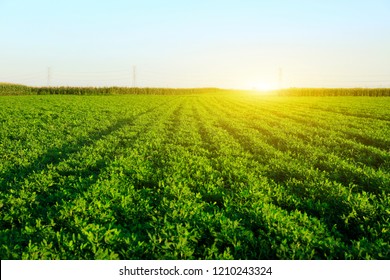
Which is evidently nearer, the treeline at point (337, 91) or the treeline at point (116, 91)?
the treeline at point (116, 91)

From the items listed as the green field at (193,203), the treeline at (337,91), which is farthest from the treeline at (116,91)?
the green field at (193,203)

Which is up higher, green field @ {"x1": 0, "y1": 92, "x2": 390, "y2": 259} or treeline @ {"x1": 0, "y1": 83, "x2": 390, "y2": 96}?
treeline @ {"x1": 0, "y1": 83, "x2": 390, "y2": 96}

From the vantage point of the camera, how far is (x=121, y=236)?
20.2 feet

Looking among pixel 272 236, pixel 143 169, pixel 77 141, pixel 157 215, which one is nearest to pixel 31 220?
pixel 157 215

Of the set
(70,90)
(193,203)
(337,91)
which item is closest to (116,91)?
(70,90)

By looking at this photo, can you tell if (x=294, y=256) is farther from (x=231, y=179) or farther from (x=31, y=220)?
(x=31, y=220)

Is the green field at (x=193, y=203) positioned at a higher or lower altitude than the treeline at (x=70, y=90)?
lower

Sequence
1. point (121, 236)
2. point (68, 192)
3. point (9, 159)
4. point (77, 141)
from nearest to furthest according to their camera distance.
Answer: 1. point (121, 236)
2. point (68, 192)
3. point (9, 159)
4. point (77, 141)

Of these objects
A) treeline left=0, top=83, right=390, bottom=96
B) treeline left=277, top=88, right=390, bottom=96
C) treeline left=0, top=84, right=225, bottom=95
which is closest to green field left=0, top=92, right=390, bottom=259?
treeline left=0, top=84, right=225, bottom=95

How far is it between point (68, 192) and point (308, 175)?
23.0 ft

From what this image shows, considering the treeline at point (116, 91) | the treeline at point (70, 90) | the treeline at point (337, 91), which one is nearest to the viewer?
the treeline at point (70, 90)

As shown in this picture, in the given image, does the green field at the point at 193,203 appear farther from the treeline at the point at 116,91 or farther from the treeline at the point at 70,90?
the treeline at the point at 116,91

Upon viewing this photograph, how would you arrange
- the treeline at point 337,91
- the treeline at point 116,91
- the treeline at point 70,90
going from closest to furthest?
the treeline at point 70,90 < the treeline at point 116,91 < the treeline at point 337,91

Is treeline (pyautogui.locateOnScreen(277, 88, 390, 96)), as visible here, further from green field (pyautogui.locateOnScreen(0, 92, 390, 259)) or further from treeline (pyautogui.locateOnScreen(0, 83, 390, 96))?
green field (pyautogui.locateOnScreen(0, 92, 390, 259))
